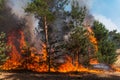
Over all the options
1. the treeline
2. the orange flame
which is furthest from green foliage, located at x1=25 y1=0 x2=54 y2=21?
the orange flame

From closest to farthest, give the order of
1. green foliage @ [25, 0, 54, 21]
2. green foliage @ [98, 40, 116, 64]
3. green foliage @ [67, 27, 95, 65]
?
green foliage @ [25, 0, 54, 21]
green foliage @ [67, 27, 95, 65]
green foliage @ [98, 40, 116, 64]

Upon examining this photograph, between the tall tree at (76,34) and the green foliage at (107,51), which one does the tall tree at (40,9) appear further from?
the green foliage at (107,51)

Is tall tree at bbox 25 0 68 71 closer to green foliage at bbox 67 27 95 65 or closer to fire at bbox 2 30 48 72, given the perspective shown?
fire at bbox 2 30 48 72

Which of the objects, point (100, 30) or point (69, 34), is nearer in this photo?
point (69, 34)

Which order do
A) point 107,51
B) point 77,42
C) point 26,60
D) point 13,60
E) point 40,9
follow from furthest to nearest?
point 107,51 < point 77,42 < point 13,60 < point 26,60 < point 40,9

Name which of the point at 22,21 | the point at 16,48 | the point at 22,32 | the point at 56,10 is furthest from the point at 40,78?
the point at 22,21

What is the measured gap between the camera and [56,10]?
43.1 meters

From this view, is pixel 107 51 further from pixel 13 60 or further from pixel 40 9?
pixel 40 9

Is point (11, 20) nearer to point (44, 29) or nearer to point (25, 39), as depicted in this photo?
point (25, 39)

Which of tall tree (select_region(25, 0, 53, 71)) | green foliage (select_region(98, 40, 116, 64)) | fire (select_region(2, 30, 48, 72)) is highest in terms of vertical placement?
tall tree (select_region(25, 0, 53, 71))

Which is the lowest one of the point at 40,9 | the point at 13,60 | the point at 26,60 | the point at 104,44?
the point at 26,60

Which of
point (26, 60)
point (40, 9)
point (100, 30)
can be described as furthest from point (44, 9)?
point (100, 30)

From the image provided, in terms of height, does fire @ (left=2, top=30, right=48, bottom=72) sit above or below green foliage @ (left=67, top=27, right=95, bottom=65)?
below

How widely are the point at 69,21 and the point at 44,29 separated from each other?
26.7ft
